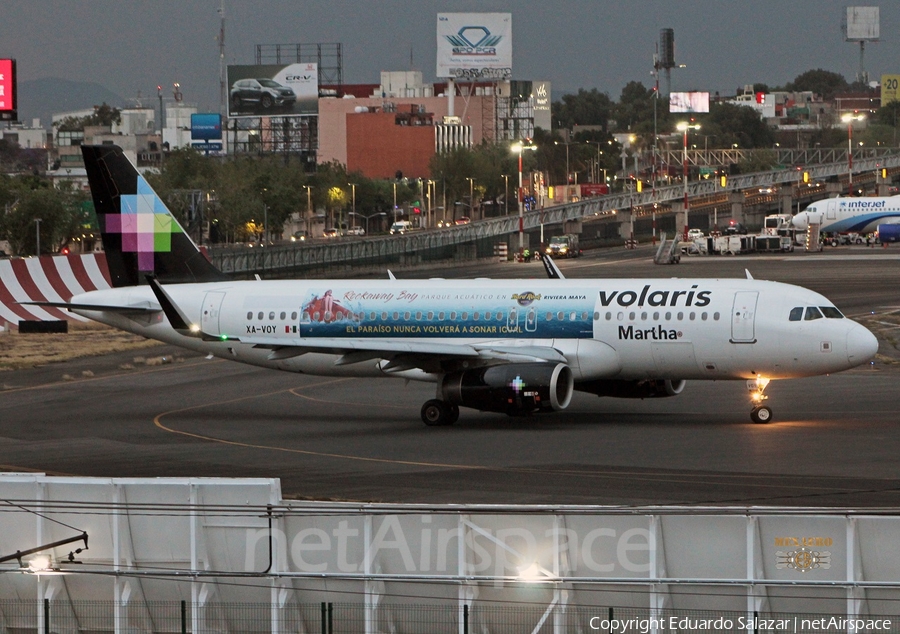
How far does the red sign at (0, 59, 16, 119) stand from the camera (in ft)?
285

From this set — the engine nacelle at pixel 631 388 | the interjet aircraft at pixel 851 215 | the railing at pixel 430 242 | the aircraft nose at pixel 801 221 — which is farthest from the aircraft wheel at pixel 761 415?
the aircraft nose at pixel 801 221

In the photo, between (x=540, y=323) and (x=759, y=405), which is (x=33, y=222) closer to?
(x=540, y=323)

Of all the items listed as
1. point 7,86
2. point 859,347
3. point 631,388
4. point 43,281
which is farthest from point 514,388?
point 7,86

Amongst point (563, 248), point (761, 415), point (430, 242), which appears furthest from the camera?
point (563, 248)

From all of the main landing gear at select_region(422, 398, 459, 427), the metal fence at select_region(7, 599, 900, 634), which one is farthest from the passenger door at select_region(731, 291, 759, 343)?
the metal fence at select_region(7, 599, 900, 634)

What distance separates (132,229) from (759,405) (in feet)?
71.9

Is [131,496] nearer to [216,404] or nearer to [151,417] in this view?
[151,417]

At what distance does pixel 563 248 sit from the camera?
141000mm

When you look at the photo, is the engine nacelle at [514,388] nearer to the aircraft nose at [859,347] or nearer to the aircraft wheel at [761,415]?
the aircraft wheel at [761,415]

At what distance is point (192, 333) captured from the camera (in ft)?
133

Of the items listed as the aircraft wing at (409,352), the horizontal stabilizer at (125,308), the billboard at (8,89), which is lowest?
the aircraft wing at (409,352)

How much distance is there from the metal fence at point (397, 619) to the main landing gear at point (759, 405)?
19827mm

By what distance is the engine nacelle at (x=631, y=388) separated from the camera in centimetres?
4084

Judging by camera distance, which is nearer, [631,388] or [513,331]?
[513,331]
